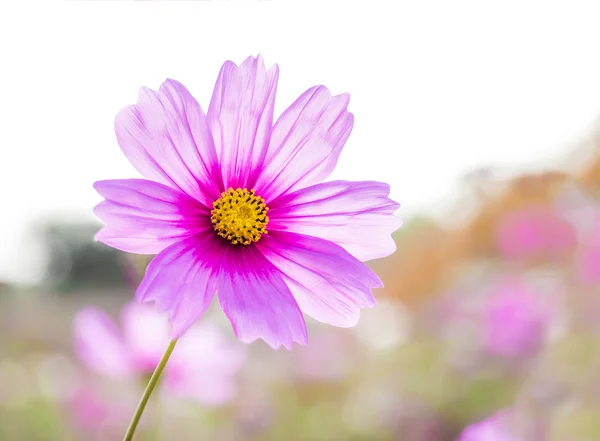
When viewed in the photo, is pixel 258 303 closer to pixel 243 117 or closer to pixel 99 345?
pixel 243 117

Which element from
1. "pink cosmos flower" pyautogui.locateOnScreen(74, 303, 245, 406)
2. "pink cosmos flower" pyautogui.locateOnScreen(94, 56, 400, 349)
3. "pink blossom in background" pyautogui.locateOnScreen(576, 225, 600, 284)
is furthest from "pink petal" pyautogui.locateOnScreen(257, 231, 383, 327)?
"pink blossom in background" pyautogui.locateOnScreen(576, 225, 600, 284)

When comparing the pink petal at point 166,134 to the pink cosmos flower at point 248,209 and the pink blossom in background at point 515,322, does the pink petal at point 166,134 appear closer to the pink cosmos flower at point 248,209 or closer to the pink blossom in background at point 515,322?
the pink cosmos flower at point 248,209

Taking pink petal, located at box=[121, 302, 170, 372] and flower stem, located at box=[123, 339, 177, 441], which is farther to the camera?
pink petal, located at box=[121, 302, 170, 372]

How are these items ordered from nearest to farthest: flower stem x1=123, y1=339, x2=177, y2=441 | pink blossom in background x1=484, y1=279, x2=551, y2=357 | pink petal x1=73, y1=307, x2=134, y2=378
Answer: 1. flower stem x1=123, y1=339, x2=177, y2=441
2. pink petal x1=73, y1=307, x2=134, y2=378
3. pink blossom in background x1=484, y1=279, x2=551, y2=357

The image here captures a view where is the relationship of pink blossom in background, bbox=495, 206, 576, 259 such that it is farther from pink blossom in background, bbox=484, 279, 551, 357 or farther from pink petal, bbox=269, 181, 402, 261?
pink petal, bbox=269, 181, 402, 261

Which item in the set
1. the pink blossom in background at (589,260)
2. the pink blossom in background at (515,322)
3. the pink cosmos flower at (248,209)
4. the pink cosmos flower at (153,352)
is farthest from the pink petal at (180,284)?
the pink blossom in background at (589,260)
